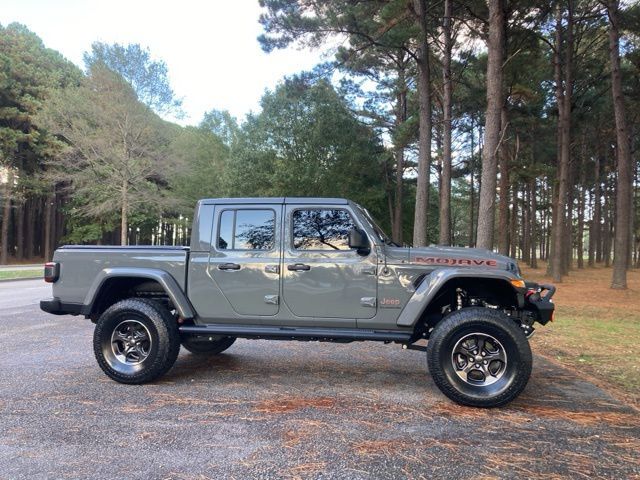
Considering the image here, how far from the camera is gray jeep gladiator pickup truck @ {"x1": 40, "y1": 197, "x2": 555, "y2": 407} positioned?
13.9 feet

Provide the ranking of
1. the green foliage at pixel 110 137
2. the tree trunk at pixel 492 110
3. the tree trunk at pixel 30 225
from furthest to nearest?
the tree trunk at pixel 30 225
the green foliage at pixel 110 137
the tree trunk at pixel 492 110

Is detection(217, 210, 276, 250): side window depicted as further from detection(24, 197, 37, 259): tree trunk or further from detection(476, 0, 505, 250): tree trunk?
detection(24, 197, 37, 259): tree trunk

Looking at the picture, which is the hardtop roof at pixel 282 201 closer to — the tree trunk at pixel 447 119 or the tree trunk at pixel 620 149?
the tree trunk at pixel 447 119

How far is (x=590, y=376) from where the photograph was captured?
209 inches

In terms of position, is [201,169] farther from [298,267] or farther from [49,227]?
[298,267]

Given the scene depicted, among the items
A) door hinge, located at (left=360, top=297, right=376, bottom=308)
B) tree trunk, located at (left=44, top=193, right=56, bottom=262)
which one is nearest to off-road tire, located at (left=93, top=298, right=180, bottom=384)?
door hinge, located at (left=360, top=297, right=376, bottom=308)

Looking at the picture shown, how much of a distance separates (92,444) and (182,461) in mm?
770

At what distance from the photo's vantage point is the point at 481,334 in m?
4.21

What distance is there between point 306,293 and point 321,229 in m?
0.70

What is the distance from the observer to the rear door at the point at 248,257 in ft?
15.3

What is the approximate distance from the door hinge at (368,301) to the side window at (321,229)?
1.84ft

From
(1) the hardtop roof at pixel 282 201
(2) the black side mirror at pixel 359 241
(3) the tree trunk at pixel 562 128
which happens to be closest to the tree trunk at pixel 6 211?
(1) the hardtop roof at pixel 282 201

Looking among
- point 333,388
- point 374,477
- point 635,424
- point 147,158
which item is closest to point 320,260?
point 333,388

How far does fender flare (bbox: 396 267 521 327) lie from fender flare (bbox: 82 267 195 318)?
2.24 m
